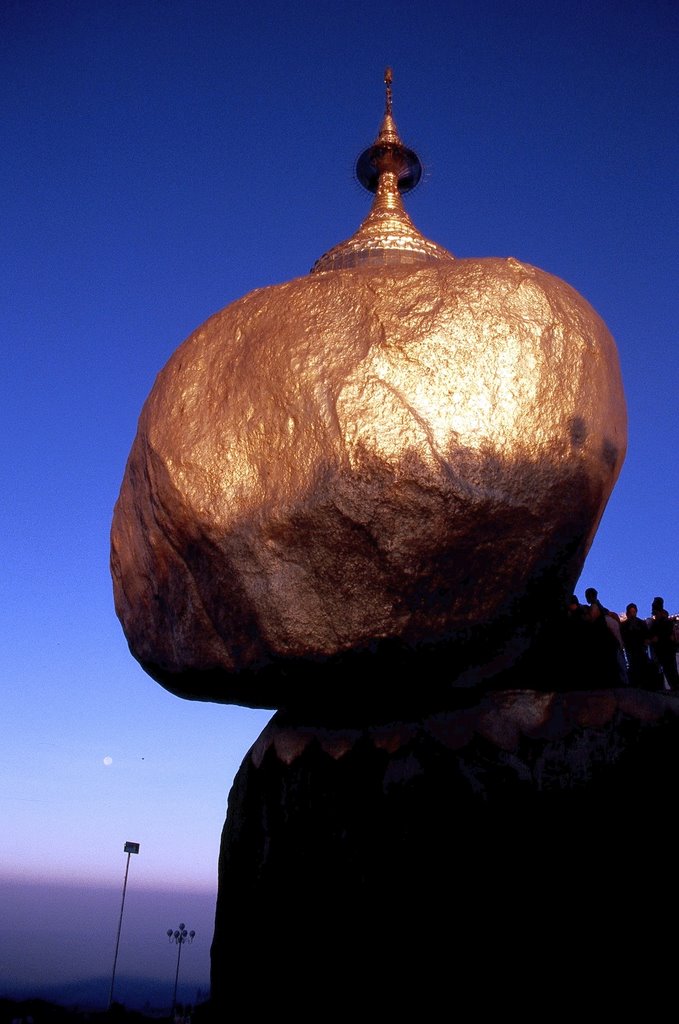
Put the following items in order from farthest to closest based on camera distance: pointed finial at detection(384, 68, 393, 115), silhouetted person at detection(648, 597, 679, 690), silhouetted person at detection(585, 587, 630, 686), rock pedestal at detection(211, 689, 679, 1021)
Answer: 1. pointed finial at detection(384, 68, 393, 115)
2. silhouetted person at detection(648, 597, 679, 690)
3. silhouetted person at detection(585, 587, 630, 686)
4. rock pedestal at detection(211, 689, 679, 1021)

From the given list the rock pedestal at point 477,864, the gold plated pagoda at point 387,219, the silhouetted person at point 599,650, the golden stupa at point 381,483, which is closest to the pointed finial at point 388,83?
the gold plated pagoda at point 387,219

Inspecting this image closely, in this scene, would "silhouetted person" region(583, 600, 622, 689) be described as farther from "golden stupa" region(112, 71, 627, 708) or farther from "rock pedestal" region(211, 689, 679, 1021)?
"rock pedestal" region(211, 689, 679, 1021)

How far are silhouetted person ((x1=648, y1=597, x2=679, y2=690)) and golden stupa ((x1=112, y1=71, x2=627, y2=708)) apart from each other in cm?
157

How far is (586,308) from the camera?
4406 millimetres

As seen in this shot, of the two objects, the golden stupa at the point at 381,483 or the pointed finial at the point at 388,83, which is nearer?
the golden stupa at the point at 381,483

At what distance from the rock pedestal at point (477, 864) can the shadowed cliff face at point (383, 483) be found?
35 centimetres

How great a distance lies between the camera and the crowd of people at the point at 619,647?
14.3 ft

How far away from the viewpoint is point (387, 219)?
7.25 meters

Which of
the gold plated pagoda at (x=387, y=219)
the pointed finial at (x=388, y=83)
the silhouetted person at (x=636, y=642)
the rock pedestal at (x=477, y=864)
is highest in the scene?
the pointed finial at (x=388, y=83)

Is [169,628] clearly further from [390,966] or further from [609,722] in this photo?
[609,722]

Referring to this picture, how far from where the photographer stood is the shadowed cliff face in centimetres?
377

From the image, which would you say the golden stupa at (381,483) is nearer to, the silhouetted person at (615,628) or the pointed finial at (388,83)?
the silhouetted person at (615,628)

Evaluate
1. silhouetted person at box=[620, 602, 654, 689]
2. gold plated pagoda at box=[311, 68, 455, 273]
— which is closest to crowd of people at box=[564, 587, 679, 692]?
silhouetted person at box=[620, 602, 654, 689]

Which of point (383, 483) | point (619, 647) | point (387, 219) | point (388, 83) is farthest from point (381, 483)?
point (388, 83)
